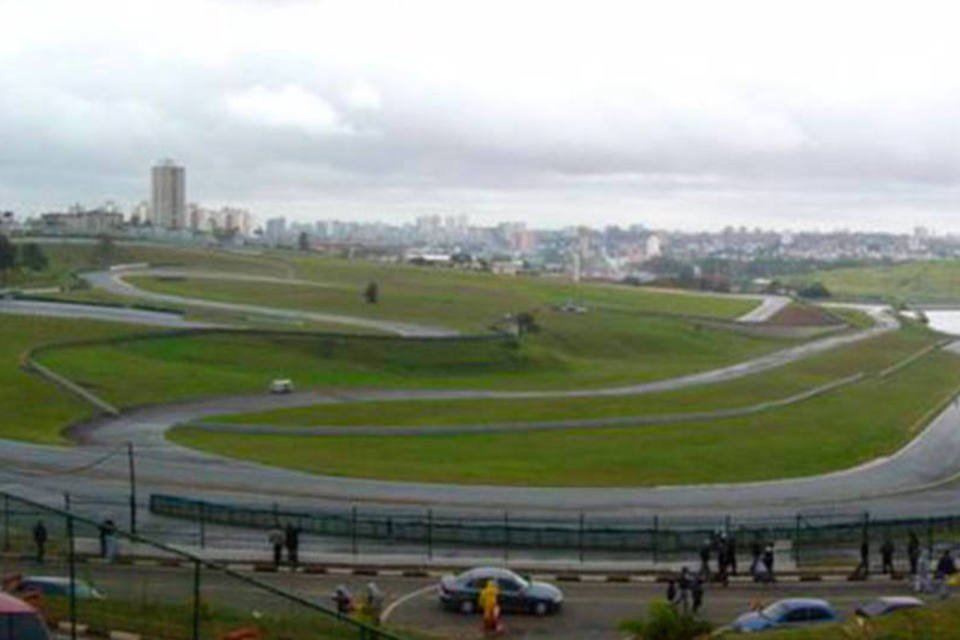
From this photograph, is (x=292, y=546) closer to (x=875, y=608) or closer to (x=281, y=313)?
(x=875, y=608)

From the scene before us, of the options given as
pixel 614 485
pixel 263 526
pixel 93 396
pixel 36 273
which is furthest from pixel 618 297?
pixel 263 526

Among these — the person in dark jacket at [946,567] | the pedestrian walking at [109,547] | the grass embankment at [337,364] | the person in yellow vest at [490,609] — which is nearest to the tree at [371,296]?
the grass embankment at [337,364]

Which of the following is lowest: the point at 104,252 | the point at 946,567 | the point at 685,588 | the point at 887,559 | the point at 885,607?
the point at 887,559

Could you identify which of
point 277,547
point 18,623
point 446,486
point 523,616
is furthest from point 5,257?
point 18,623

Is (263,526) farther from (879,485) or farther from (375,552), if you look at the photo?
(879,485)

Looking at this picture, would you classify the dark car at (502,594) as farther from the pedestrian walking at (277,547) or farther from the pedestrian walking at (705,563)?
the pedestrian walking at (277,547)
